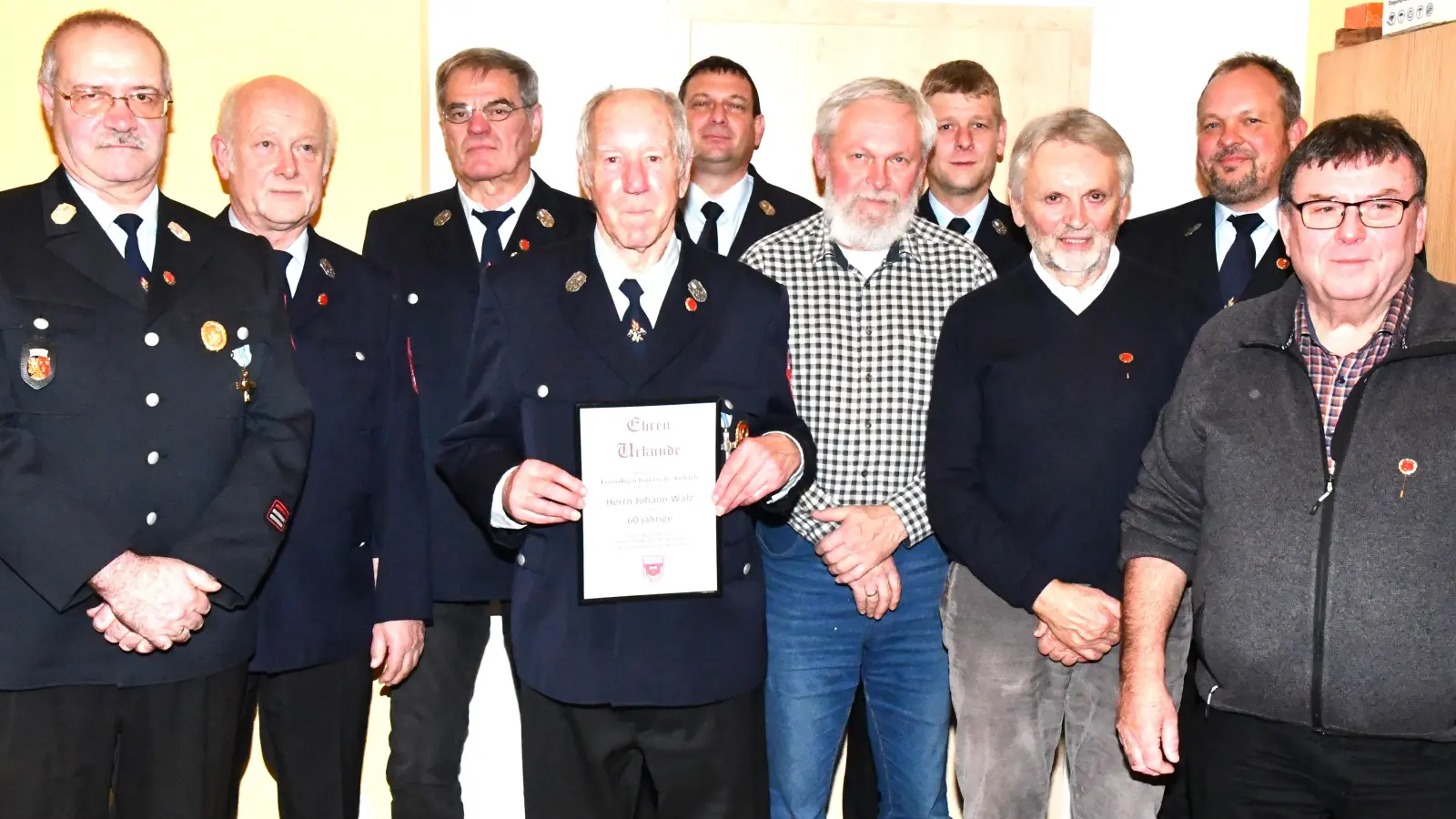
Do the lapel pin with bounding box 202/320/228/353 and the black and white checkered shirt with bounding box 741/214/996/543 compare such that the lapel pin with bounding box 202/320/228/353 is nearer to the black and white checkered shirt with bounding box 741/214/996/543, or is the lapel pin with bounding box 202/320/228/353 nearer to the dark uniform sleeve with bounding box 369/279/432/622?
the dark uniform sleeve with bounding box 369/279/432/622

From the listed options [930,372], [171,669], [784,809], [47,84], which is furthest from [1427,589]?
[47,84]

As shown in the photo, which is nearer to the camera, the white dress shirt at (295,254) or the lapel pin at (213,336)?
the lapel pin at (213,336)

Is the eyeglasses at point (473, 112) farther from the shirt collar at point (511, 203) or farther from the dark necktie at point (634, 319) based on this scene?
the dark necktie at point (634, 319)

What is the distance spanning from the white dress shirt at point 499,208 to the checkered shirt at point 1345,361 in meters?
2.27

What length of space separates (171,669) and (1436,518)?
247 centimetres

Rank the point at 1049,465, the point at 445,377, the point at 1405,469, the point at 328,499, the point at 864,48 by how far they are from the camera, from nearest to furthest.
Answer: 1. the point at 1405,469
2. the point at 1049,465
3. the point at 328,499
4. the point at 445,377
5. the point at 864,48

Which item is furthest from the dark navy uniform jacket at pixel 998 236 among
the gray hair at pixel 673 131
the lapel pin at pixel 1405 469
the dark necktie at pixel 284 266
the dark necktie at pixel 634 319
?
the dark necktie at pixel 284 266

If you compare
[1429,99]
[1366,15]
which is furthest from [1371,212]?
[1366,15]

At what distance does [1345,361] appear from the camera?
258cm

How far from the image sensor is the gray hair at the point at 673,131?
114 inches

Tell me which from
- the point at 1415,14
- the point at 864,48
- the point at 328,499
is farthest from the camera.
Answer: the point at 864,48

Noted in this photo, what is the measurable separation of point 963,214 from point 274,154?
215cm

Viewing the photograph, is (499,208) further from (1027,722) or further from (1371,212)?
(1371,212)

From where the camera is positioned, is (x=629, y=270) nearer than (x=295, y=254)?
Yes
